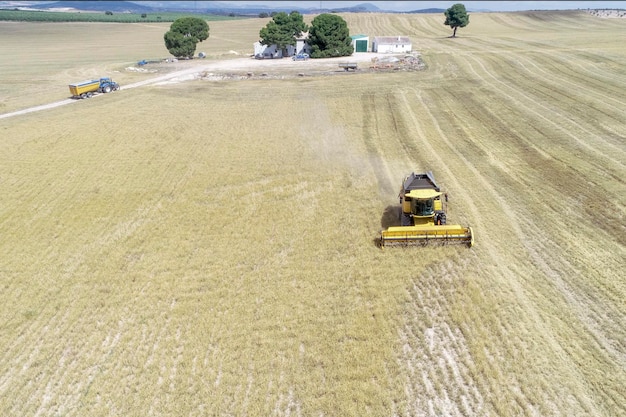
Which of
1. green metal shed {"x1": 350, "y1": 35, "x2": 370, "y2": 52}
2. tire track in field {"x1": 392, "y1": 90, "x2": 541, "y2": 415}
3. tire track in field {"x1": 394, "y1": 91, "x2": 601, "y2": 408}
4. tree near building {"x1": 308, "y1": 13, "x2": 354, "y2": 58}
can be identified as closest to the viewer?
tire track in field {"x1": 392, "y1": 90, "x2": 541, "y2": 415}

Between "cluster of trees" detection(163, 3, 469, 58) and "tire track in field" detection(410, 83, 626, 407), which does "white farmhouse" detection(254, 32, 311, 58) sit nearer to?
"cluster of trees" detection(163, 3, 469, 58)

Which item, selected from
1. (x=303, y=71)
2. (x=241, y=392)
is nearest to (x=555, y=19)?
(x=303, y=71)

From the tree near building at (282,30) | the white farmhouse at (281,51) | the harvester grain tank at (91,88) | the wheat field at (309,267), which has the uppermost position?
the tree near building at (282,30)

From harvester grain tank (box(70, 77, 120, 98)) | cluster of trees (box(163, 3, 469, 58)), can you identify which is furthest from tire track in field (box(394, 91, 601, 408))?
cluster of trees (box(163, 3, 469, 58))

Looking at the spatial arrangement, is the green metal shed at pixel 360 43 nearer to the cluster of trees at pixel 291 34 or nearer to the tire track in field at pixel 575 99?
the cluster of trees at pixel 291 34

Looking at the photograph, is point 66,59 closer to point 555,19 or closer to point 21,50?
point 21,50

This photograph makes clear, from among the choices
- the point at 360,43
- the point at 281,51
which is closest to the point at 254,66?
the point at 281,51

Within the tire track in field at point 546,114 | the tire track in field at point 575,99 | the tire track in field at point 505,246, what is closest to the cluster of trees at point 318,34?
the tire track in field at point 546,114
